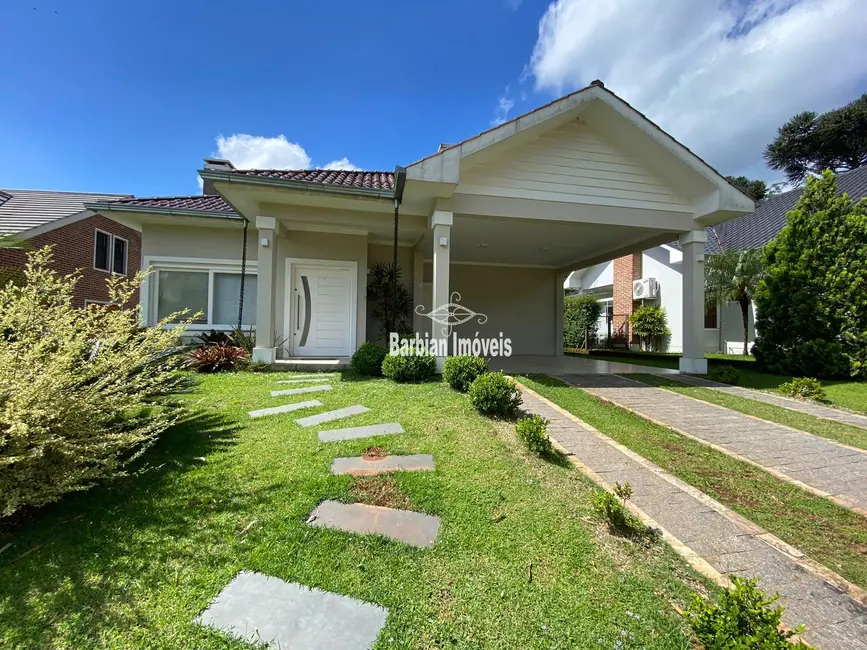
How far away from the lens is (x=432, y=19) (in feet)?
26.2

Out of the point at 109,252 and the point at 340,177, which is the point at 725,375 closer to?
the point at 340,177

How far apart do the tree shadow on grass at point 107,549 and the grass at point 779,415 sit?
6060 mm

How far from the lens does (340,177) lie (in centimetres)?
799

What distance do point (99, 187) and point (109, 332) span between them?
74.6 feet

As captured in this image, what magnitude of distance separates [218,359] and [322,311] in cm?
242

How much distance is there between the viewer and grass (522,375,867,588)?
88.5 inches

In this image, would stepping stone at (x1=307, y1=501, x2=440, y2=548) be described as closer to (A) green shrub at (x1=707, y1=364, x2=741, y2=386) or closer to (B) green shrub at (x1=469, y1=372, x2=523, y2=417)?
(B) green shrub at (x1=469, y1=372, x2=523, y2=417)

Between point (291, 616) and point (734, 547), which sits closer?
point (291, 616)

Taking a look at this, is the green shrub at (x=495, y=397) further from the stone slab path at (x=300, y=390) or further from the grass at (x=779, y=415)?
the grass at (x=779, y=415)

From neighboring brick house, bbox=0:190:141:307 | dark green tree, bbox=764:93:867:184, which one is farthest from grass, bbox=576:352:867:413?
dark green tree, bbox=764:93:867:184

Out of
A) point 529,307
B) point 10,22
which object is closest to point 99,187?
point 10,22

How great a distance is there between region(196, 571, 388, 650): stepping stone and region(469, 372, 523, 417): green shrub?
2683 mm

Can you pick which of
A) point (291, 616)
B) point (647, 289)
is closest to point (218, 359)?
point (291, 616)

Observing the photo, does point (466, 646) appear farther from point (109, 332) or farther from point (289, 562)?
point (109, 332)
